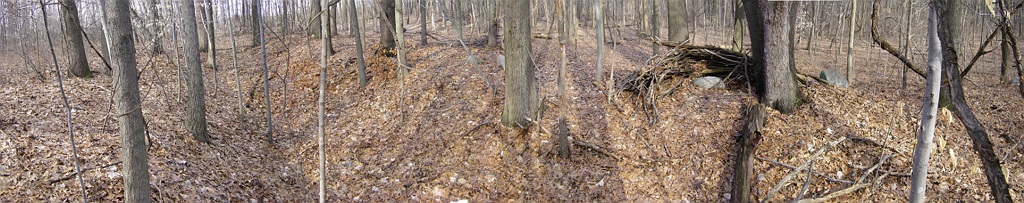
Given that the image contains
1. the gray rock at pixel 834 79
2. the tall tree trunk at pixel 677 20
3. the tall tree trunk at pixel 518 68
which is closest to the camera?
the tall tree trunk at pixel 518 68

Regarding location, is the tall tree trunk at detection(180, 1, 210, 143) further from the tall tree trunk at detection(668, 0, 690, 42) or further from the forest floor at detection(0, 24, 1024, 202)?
the tall tree trunk at detection(668, 0, 690, 42)

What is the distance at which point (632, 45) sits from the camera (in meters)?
19.7

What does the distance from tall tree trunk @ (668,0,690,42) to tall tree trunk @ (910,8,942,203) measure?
10.3m

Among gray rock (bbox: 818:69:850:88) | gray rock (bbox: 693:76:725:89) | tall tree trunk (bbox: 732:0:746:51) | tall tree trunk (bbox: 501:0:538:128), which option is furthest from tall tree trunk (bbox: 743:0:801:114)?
tall tree trunk (bbox: 501:0:538:128)

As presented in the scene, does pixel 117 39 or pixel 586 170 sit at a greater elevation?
pixel 117 39

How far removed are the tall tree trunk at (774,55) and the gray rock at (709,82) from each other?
0.92m

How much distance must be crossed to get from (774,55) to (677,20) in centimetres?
553

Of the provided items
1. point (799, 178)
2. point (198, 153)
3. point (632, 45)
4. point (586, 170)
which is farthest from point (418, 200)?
point (632, 45)

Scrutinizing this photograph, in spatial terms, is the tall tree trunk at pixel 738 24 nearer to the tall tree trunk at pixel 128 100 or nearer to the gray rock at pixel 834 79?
the gray rock at pixel 834 79

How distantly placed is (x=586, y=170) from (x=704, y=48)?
4.01 metres

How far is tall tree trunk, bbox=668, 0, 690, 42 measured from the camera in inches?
527

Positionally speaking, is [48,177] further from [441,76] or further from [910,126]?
[910,126]

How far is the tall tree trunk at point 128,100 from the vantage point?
12.7 feet

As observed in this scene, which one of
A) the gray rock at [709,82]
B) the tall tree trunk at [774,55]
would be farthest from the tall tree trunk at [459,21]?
the tall tree trunk at [774,55]
